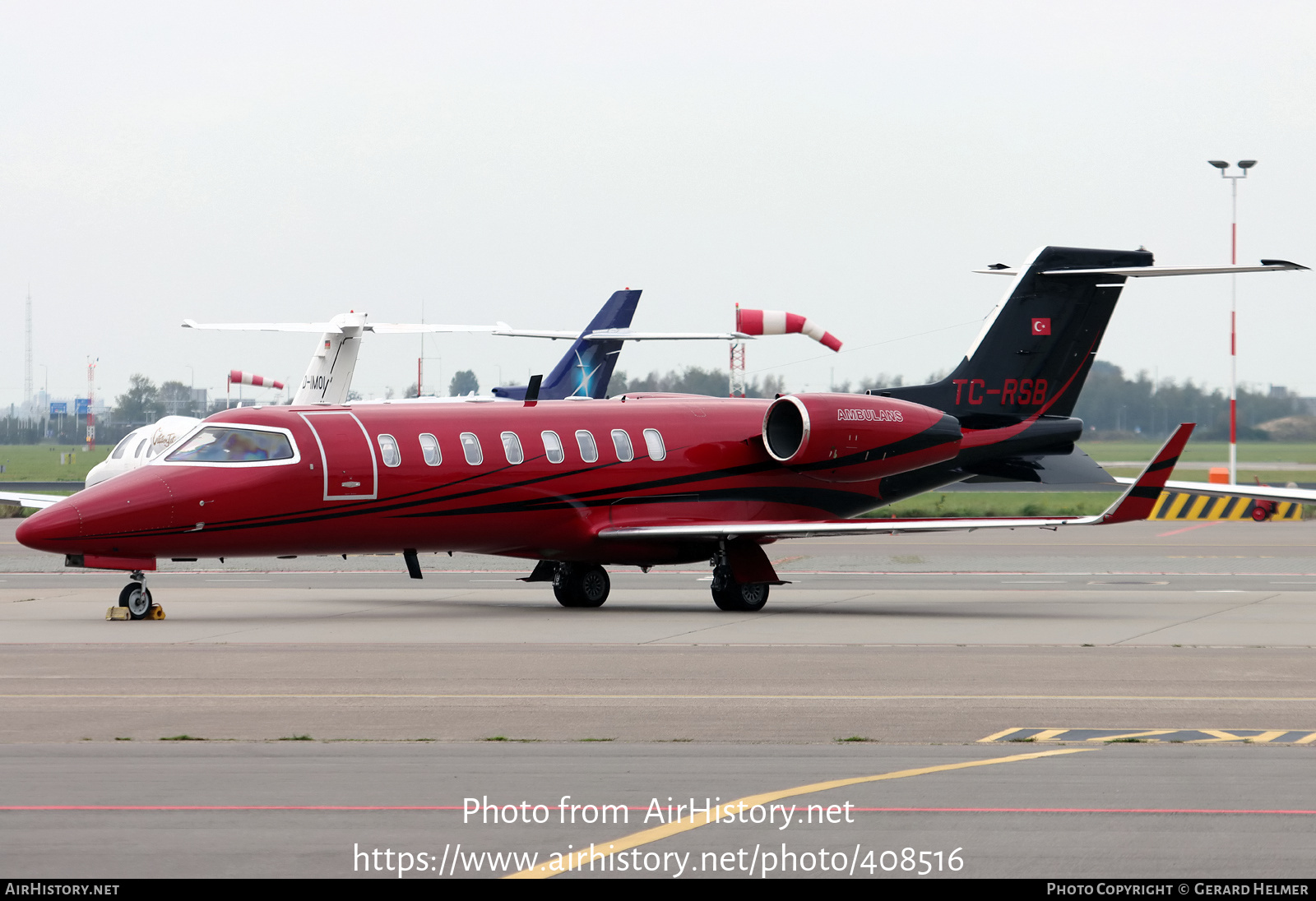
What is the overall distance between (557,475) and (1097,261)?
10.6m

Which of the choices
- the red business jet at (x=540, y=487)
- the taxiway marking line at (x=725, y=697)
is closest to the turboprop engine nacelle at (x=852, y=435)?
the red business jet at (x=540, y=487)

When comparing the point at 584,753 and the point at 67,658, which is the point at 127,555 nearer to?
the point at 67,658

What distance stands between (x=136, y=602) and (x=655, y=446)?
811 centimetres

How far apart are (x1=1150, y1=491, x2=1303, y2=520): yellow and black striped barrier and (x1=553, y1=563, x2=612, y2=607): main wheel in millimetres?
28889

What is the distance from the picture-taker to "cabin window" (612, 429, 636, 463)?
25281 mm

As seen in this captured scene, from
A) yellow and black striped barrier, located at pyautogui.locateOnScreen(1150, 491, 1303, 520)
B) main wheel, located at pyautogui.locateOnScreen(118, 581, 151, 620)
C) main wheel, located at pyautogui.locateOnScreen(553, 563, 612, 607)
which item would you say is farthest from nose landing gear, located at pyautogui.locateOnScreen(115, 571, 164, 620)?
yellow and black striped barrier, located at pyautogui.locateOnScreen(1150, 491, 1303, 520)

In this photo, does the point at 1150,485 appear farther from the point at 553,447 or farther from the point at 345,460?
the point at 345,460

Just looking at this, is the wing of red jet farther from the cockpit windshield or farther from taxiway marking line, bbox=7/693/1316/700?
taxiway marking line, bbox=7/693/1316/700

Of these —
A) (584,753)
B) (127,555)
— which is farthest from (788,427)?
(584,753)

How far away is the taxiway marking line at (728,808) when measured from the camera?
7.87 metres

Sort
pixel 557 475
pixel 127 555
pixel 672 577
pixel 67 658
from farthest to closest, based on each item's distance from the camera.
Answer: pixel 672 577, pixel 557 475, pixel 127 555, pixel 67 658

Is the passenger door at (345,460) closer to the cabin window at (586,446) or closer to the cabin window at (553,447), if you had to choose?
the cabin window at (553,447)

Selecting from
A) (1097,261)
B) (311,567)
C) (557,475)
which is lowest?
(311,567)

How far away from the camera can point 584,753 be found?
11344 mm
